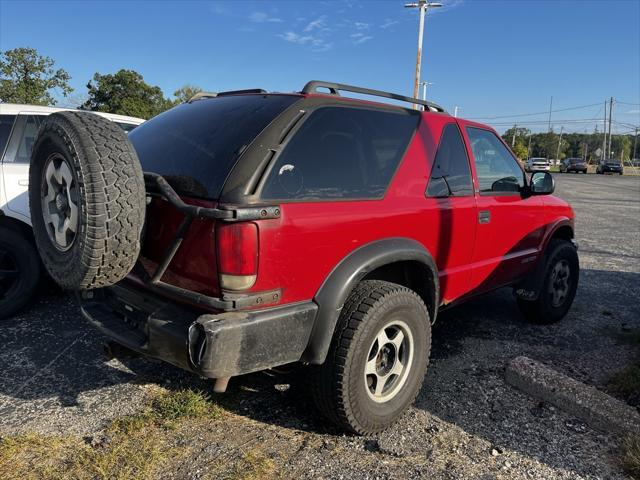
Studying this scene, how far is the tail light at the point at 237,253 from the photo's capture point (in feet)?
6.56

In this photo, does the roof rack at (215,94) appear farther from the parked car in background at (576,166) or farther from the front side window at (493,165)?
the parked car in background at (576,166)

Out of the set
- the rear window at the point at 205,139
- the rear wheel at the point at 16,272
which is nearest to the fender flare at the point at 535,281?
the rear window at the point at 205,139

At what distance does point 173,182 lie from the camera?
2.37 m

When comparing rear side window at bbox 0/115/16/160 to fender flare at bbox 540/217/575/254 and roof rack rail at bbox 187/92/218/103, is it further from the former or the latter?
Answer: fender flare at bbox 540/217/575/254

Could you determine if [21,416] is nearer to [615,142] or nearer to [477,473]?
[477,473]

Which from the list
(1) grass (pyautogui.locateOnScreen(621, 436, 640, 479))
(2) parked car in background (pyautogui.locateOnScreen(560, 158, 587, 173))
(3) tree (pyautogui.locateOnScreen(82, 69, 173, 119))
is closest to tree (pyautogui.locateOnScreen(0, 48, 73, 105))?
(3) tree (pyautogui.locateOnScreen(82, 69, 173, 119))

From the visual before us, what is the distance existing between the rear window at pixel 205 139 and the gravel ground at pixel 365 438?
53.5 inches

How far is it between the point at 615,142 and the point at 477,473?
14366 cm

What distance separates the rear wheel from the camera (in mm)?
3971

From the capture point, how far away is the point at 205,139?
248 cm

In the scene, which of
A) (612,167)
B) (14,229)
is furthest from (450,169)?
(612,167)

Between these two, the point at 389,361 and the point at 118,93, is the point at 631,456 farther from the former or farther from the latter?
the point at 118,93

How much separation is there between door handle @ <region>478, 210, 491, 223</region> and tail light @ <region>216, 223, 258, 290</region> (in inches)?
77.0

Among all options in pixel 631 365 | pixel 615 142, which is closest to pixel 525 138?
pixel 615 142
